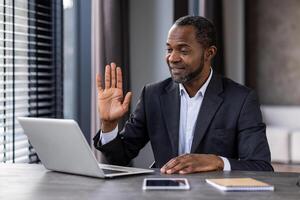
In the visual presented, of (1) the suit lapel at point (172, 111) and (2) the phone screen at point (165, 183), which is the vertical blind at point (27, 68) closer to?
(1) the suit lapel at point (172, 111)

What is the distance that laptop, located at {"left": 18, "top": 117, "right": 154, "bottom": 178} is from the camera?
1.61 m

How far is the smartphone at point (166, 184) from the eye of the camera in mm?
1464

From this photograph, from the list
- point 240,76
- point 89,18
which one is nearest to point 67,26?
point 89,18

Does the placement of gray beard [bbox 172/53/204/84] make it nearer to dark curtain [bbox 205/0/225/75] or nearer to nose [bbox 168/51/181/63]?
nose [bbox 168/51/181/63]

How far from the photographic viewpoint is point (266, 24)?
18.3ft

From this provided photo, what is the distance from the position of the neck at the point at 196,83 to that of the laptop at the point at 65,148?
60 centimetres

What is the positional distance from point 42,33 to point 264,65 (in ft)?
10.1

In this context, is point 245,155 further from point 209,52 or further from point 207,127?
point 209,52

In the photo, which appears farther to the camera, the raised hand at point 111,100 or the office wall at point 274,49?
the office wall at point 274,49

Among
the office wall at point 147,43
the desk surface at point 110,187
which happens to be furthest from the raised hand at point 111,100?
the office wall at point 147,43

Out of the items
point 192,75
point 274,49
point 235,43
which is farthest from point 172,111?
point 274,49

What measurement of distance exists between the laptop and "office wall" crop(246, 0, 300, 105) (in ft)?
13.2

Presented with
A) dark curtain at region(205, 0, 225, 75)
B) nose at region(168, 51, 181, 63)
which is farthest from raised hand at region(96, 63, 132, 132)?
dark curtain at region(205, 0, 225, 75)

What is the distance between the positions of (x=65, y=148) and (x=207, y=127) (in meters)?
0.66
